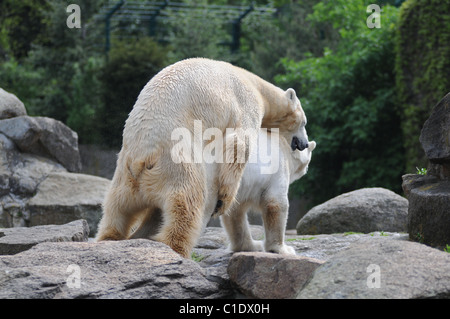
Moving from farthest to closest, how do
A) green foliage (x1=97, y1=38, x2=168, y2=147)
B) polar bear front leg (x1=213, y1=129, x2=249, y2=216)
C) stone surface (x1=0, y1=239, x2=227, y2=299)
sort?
green foliage (x1=97, y1=38, x2=168, y2=147)
polar bear front leg (x1=213, y1=129, x2=249, y2=216)
stone surface (x1=0, y1=239, x2=227, y2=299)

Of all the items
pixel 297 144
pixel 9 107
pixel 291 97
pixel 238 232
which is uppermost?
pixel 291 97

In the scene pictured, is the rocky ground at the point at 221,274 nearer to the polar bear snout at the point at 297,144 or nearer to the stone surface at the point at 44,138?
the polar bear snout at the point at 297,144

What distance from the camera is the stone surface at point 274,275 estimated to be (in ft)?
11.8

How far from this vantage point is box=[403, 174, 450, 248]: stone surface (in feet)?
15.4

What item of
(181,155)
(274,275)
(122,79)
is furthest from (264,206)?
(122,79)

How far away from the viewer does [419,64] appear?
1202cm

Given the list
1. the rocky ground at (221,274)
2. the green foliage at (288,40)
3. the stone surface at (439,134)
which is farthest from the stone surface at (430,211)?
the green foliage at (288,40)

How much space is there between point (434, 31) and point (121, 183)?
8.85 m

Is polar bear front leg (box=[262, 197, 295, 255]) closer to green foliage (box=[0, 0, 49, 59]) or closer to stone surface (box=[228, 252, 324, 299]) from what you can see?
stone surface (box=[228, 252, 324, 299])

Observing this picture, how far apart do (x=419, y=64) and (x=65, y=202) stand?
24.1 ft

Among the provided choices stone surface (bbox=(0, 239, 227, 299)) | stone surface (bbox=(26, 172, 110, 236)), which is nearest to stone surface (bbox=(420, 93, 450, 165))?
stone surface (bbox=(0, 239, 227, 299))

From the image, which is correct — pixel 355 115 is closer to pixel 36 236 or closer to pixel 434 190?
pixel 434 190

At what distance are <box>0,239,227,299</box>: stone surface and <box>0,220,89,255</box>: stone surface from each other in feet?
3.20

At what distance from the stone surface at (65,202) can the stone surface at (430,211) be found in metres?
4.56
